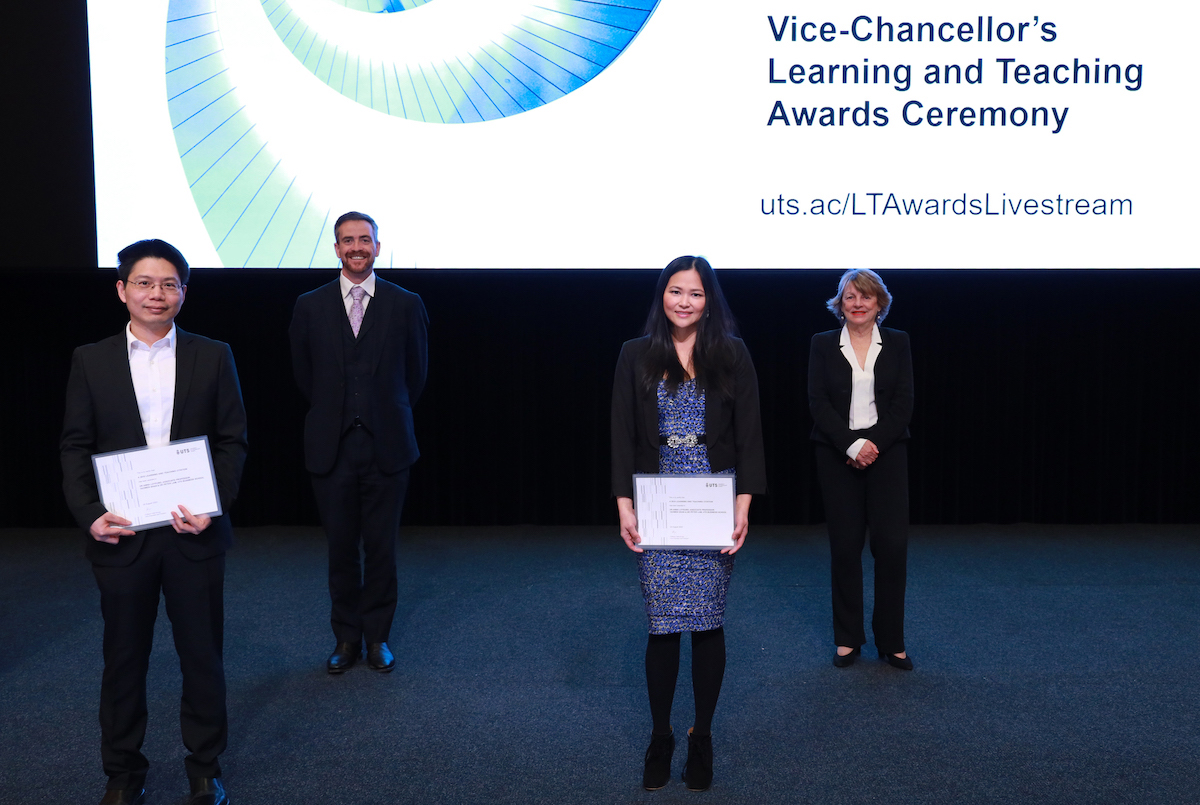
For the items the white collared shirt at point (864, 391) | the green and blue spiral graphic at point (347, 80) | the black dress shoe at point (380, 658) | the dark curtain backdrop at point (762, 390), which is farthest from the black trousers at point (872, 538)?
the green and blue spiral graphic at point (347, 80)

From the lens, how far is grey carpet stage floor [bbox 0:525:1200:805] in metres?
2.34

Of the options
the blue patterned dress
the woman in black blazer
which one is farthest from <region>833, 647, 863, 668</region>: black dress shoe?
the blue patterned dress

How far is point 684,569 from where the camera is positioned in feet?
7.11

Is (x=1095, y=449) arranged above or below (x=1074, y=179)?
below

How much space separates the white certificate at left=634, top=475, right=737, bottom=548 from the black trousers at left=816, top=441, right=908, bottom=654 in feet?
3.95

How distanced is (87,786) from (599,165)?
3202mm

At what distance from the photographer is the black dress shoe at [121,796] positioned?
2139mm

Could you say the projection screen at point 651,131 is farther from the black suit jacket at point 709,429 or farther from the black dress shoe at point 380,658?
the black suit jacket at point 709,429

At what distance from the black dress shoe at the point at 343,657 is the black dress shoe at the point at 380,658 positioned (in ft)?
0.18

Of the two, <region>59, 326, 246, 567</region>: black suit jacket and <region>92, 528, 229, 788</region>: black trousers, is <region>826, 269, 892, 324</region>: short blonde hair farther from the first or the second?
<region>92, 528, 229, 788</region>: black trousers

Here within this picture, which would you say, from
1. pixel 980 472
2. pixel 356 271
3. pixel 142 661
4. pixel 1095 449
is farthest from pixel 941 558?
pixel 142 661

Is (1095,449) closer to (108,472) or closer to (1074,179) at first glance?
(1074,179)

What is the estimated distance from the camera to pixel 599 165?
432 centimetres

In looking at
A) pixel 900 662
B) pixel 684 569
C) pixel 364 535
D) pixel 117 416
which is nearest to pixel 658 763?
pixel 684 569
